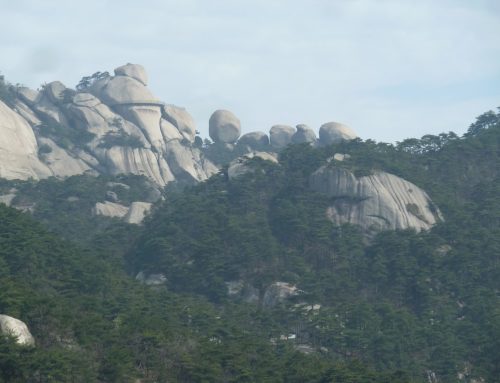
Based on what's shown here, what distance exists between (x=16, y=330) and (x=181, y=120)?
8368 cm

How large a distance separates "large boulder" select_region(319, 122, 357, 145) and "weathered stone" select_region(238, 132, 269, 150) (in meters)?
7.84

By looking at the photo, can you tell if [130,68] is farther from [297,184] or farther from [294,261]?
[294,261]

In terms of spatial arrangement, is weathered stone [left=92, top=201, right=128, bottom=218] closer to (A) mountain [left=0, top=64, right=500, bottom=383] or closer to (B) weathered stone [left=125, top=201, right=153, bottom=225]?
(A) mountain [left=0, top=64, right=500, bottom=383]

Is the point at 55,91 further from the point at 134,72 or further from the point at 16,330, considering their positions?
the point at 16,330

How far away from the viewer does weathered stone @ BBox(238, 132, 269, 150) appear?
135688 mm

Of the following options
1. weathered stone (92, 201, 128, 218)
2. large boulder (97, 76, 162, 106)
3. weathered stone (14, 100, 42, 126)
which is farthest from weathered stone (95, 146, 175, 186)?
weathered stone (92, 201, 128, 218)

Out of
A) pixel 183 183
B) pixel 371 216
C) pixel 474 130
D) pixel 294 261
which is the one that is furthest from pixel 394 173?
pixel 183 183

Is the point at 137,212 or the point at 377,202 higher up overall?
the point at 377,202

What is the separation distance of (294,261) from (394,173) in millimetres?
14771

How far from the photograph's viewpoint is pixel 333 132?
435 ft

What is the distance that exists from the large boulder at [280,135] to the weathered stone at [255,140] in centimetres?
97

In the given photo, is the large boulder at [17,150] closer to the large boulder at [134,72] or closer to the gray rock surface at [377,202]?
the large boulder at [134,72]

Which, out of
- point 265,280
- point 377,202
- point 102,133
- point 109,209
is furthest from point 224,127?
point 265,280

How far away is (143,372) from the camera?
49.3 m
